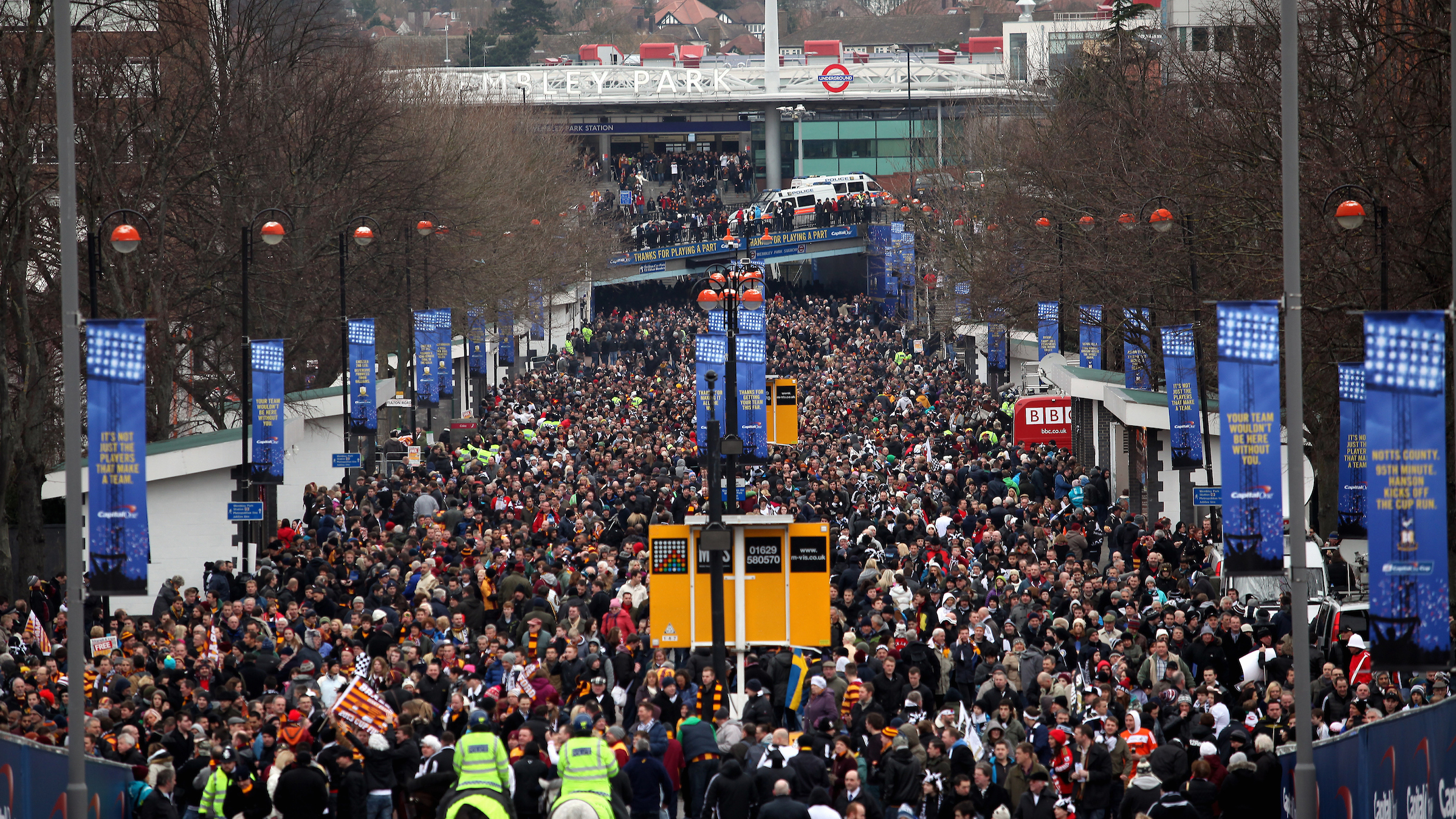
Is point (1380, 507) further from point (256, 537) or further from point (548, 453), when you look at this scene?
point (548, 453)

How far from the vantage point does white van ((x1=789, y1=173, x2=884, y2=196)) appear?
97.6m

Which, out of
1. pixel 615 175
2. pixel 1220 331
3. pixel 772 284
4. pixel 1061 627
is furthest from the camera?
pixel 615 175

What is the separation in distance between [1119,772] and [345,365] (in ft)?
73.9

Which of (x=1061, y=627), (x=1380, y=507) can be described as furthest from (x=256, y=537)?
(x=1380, y=507)

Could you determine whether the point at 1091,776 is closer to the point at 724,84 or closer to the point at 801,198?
the point at 801,198

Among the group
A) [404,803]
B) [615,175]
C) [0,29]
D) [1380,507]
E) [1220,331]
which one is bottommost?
[404,803]

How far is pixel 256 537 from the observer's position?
32188 mm

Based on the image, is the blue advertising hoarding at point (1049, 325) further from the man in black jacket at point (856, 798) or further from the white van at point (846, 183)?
the white van at point (846, 183)

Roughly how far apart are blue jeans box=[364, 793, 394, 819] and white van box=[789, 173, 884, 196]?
82.2m

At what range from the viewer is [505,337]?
62375mm

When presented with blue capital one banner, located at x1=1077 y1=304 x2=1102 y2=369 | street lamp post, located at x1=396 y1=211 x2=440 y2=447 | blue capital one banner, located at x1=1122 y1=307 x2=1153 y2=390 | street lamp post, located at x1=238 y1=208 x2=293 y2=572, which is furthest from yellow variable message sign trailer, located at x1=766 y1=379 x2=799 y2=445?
street lamp post, located at x1=238 y1=208 x2=293 y2=572

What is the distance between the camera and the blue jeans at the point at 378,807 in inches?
598

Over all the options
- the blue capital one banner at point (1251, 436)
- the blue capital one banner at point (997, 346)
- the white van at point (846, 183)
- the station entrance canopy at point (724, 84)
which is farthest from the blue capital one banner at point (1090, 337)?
the station entrance canopy at point (724, 84)

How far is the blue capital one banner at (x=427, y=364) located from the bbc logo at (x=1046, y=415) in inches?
496
